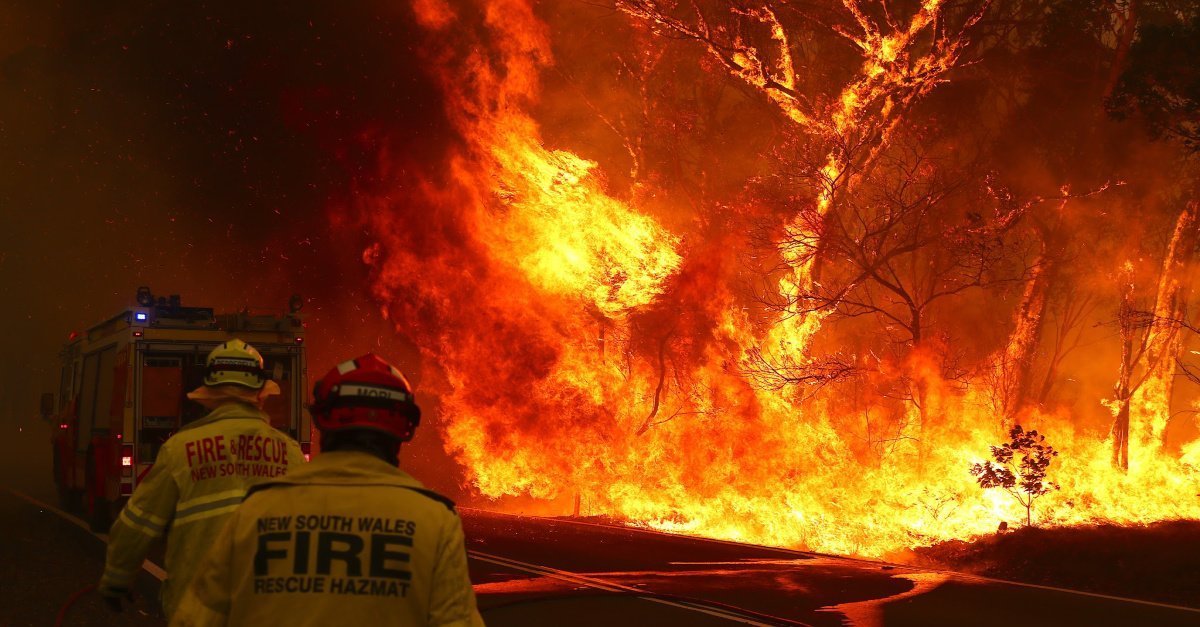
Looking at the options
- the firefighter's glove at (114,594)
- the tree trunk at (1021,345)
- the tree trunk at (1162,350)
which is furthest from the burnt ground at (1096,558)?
the firefighter's glove at (114,594)

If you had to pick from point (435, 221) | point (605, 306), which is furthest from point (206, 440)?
point (435, 221)

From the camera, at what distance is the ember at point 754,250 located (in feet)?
62.3

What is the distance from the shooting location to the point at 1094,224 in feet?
84.7

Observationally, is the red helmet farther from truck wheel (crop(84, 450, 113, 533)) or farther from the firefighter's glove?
truck wheel (crop(84, 450, 113, 533))

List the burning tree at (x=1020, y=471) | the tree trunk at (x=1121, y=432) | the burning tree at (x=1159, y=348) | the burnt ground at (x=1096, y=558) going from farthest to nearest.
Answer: the tree trunk at (x=1121, y=432) < the burning tree at (x=1159, y=348) < the burning tree at (x=1020, y=471) < the burnt ground at (x=1096, y=558)

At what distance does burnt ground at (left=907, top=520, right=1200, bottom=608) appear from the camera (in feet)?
39.3

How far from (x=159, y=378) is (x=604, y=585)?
6.63 metres

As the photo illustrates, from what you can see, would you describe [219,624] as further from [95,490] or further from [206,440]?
[95,490]

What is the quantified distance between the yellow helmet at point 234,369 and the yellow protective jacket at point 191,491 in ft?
0.39

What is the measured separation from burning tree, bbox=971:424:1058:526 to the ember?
38cm

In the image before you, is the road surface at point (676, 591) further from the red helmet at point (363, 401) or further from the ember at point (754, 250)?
the red helmet at point (363, 401)

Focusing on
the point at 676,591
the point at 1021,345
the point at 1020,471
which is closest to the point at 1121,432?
the point at 1021,345

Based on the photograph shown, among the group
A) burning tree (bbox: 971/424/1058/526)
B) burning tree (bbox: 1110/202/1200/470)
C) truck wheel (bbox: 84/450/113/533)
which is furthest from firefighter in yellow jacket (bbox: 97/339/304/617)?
burning tree (bbox: 1110/202/1200/470)

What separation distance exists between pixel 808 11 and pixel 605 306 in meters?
7.31
